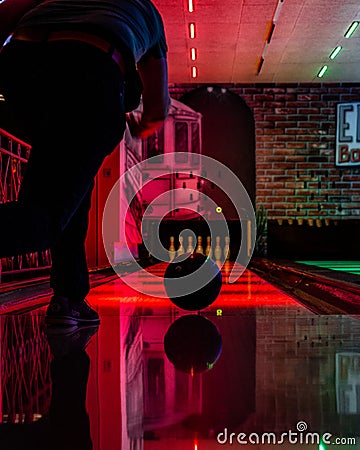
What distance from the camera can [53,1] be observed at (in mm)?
1439

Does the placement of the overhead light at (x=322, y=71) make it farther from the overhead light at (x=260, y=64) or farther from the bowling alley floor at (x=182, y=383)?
the bowling alley floor at (x=182, y=383)

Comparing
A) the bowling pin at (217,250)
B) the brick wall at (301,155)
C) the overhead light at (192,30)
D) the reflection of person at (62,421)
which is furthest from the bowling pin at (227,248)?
the reflection of person at (62,421)

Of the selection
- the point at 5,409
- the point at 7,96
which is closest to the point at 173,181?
the point at 7,96

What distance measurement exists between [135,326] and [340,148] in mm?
8185

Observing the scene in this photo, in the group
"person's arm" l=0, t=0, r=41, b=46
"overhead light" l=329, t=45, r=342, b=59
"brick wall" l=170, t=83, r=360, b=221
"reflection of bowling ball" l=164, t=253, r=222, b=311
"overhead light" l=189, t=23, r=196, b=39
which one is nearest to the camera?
"person's arm" l=0, t=0, r=41, b=46

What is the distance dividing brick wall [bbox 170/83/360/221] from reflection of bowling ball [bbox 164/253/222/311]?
7.23m

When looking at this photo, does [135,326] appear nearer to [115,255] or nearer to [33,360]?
[33,360]

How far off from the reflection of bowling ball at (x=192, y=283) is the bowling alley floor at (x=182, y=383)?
99 millimetres

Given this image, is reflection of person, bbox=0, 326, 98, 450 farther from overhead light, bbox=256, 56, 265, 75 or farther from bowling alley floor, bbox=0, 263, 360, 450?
overhead light, bbox=256, 56, 265, 75

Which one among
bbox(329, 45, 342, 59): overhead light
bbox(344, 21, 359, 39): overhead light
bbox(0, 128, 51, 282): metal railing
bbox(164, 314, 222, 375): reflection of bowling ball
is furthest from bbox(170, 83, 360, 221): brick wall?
bbox(164, 314, 222, 375): reflection of bowling ball

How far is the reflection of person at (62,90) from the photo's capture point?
4.17 ft

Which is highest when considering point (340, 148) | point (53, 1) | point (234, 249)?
point (340, 148)

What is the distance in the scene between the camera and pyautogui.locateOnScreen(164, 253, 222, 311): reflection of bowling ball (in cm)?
219

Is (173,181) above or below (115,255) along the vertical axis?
above
